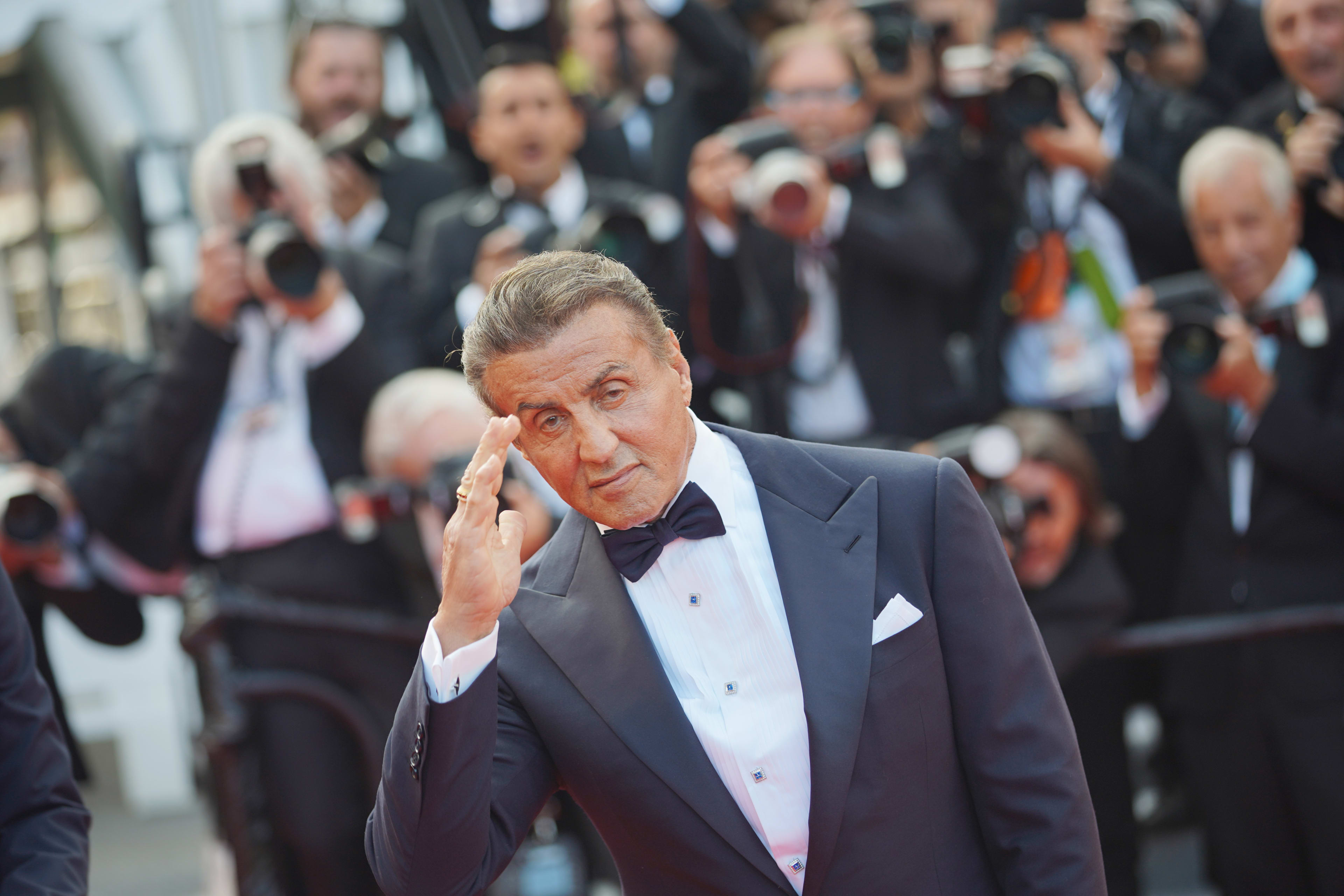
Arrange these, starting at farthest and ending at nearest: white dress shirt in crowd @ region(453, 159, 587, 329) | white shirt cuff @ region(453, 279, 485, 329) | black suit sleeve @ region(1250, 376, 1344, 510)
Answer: white dress shirt in crowd @ region(453, 159, 587, 329), white shirt cuff @ region(453, 279, 485, 329), black suit sleeve @ region(1250, 376, 1344, 510)

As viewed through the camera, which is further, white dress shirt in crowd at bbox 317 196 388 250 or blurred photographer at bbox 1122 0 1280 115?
white dress shirt in crowd at bbox 317 196 388 250

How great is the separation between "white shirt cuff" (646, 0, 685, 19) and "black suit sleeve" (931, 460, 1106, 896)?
10.7 feet

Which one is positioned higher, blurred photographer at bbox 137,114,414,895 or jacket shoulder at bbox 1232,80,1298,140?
jacket shoulder at bbox 1232,80,1298,140

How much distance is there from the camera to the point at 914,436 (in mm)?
3947

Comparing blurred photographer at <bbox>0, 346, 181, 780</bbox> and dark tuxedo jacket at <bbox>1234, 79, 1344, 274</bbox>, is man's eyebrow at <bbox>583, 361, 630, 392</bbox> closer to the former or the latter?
blurred photographer at <bbox>0, 346, 181, 780</bbox>

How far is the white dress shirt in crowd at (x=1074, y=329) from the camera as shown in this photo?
4027 millimetres

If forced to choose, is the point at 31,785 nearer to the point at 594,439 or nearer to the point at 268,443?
the point at 594,439

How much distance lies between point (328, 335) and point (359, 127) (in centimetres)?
109

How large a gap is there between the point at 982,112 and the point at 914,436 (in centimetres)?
96

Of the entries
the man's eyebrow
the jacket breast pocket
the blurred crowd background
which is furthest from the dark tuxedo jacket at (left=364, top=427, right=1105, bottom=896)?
the blurred crowd background

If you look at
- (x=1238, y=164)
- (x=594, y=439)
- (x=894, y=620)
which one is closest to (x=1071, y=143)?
(x=1238, y=164)

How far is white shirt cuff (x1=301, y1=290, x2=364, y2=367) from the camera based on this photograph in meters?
3.72

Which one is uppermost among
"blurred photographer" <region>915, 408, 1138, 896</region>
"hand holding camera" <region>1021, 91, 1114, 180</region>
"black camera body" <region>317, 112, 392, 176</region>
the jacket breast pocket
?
the jacket breast pocket

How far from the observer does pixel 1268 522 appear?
11.5 feet
